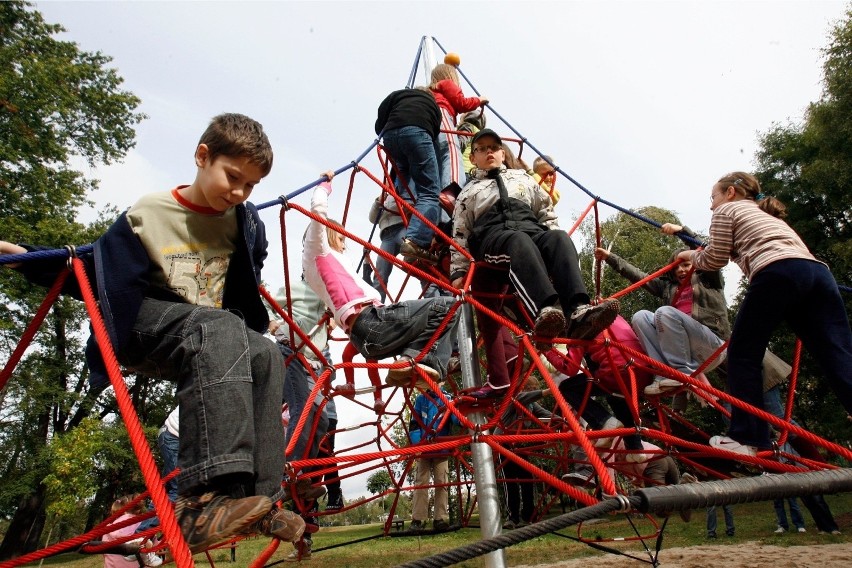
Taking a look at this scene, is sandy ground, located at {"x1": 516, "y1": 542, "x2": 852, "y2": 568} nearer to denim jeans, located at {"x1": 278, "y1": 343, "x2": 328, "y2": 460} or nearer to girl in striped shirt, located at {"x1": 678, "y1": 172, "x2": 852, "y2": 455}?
girl in striped shirt, located at {"x1": 678, "y1": 172, "x2": 852, "y2": 455}

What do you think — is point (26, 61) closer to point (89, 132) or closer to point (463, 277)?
point (89, 132)

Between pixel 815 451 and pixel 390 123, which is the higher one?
pixel 390 123

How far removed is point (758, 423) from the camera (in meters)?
2.20

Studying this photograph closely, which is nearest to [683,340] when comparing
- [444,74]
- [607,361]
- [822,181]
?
[607,361]

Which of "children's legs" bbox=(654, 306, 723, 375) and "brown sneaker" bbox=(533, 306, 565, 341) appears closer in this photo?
"brown sneaker" bbox=(533, 306, 565, 341)

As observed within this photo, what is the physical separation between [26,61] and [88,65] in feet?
4.98

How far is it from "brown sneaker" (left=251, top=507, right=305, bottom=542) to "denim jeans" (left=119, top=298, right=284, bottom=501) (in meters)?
0.05

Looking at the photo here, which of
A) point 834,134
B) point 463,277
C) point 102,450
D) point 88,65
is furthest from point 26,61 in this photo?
point 834,134

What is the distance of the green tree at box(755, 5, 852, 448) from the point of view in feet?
34.7

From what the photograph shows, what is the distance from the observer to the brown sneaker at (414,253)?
3359mm

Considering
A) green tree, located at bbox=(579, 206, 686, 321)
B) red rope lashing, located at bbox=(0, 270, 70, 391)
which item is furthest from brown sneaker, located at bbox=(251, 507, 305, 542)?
green tree, located at bbox=(579, 206, 686, 321)

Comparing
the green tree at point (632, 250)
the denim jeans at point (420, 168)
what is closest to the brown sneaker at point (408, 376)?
the denim jeans at point (420, 168)

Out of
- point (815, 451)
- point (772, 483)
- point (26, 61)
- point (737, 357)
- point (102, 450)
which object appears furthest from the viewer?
point (102, 450)

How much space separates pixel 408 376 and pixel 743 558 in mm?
2815
